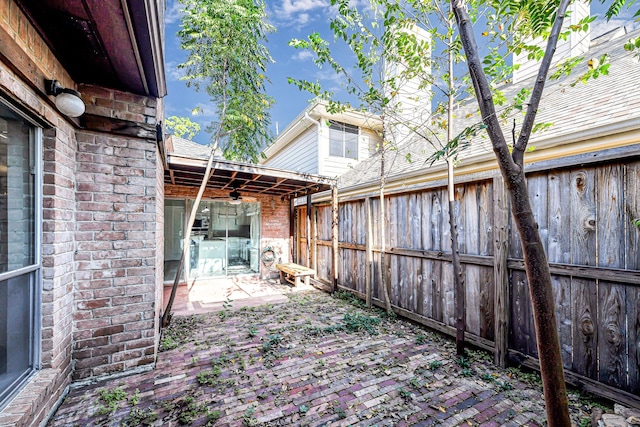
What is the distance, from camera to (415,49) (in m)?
3.13

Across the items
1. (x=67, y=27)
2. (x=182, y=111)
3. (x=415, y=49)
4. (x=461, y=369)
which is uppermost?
(x=182, y=111)

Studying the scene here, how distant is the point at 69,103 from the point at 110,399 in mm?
2386

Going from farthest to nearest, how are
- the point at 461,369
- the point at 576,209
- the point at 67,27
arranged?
the point at 461,369, the point at 576,209, the point at 67,27

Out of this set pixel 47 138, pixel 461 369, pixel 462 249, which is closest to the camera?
pixel 47 138

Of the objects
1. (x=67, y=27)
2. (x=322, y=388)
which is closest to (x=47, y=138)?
(x=67, y=27)

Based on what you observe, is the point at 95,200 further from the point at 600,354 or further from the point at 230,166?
the point at 600,354

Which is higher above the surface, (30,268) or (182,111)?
(182,111)

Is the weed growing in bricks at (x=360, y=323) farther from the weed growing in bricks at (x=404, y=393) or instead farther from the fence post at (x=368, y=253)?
the weed growing in bricks at (x=404, y=393)

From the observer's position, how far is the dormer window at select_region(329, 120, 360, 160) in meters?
7.74

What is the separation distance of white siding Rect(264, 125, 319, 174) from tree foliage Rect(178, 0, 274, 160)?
70.2 inches

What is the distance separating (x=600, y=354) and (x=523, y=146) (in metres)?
2.26

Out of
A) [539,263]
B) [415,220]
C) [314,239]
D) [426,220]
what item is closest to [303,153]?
[314,239]

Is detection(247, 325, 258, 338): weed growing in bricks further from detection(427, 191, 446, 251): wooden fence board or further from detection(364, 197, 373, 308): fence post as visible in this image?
detection(427, 191, 446, 251): wooden fence board

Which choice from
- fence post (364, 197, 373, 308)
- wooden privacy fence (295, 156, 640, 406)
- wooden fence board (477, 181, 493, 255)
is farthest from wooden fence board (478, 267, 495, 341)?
fence post (364, 197, 373, 308)
